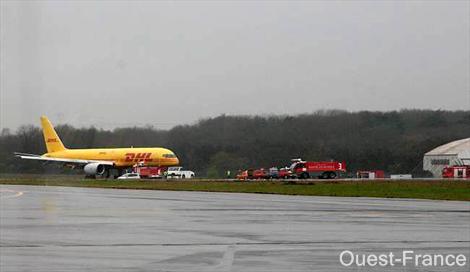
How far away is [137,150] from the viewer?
8350cm

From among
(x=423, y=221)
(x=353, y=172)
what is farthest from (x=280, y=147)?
(x=423, y=221)

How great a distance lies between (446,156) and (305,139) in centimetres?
2022

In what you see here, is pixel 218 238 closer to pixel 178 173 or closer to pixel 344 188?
pixel 344 188

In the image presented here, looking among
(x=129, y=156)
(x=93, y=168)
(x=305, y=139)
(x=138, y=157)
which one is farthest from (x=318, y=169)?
(x=93, y=168)

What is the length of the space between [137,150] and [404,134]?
29.8m

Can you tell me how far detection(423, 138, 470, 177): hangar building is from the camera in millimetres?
85438

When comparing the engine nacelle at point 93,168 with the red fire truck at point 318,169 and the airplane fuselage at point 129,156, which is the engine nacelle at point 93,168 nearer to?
the airplane fuselage at point 129,156

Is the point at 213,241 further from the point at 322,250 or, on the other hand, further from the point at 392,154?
the point at 392,154

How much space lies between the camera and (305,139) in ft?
256

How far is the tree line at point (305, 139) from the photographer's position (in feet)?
251

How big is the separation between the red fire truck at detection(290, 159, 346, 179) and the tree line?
2471 mm

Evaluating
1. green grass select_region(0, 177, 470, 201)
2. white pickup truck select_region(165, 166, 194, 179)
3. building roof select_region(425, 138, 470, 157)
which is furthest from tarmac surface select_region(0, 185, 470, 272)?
building roof select_region(425, 138, 470, 157)

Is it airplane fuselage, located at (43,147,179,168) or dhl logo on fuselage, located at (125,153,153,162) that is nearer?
airplane fuselage, located at (43,147,179,168)

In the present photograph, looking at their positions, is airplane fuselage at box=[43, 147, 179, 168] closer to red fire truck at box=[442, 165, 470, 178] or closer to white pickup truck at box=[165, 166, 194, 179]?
white pickup truck at box=[165, 166, 194, 179]
